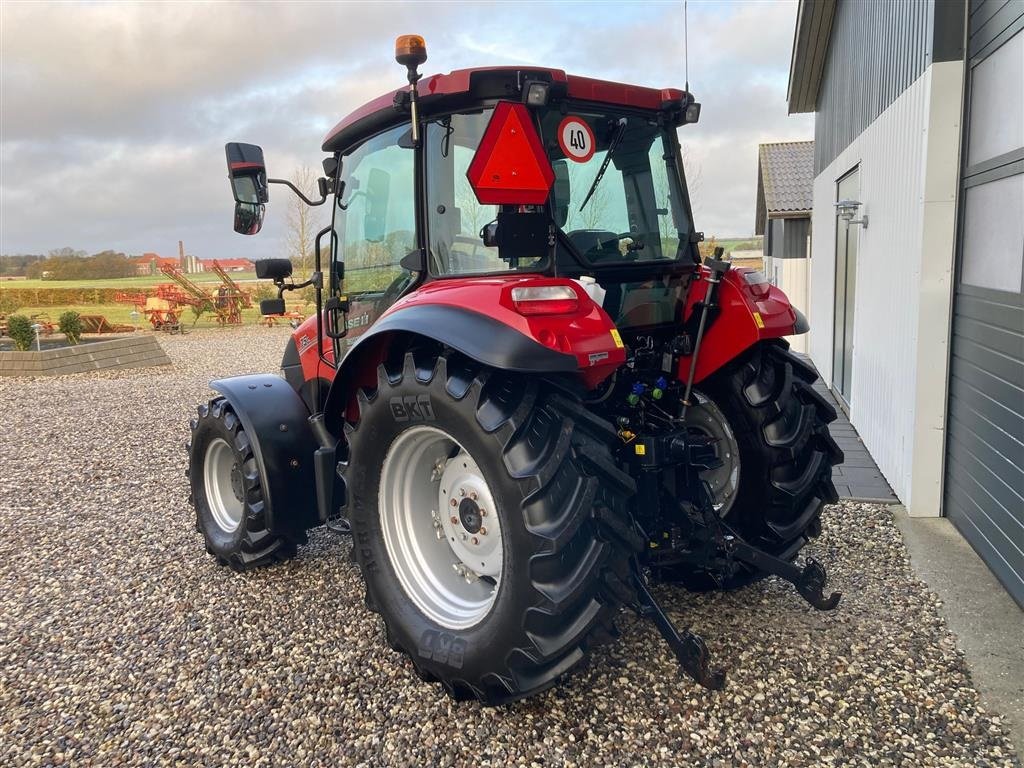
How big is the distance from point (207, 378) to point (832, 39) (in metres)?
10.9

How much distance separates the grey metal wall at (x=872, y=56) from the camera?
4539 mm

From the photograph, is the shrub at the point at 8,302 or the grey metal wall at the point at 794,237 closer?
the grey metal wall at the point at 794,237

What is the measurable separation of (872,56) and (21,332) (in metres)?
13.4

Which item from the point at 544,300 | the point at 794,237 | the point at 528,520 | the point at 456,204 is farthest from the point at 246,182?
the point at 794,237

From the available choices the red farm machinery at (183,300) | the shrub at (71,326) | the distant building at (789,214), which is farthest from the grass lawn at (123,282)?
the distant building at (789,214)

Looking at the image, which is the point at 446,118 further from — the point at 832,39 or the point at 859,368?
the point at 832,39

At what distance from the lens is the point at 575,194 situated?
117 inches

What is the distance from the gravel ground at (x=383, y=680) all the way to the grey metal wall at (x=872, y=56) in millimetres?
2978

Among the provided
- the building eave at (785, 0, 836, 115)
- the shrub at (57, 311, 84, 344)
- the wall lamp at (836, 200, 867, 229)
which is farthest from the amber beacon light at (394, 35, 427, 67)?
the shrub at (57, 311, 84, 344)

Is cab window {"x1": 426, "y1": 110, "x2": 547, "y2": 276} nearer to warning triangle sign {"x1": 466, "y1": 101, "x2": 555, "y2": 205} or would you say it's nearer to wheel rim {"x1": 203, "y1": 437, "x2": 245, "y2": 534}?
warning triangle sign {"x1": 466, "y1": 101, "x2": 555, "y2": 205}

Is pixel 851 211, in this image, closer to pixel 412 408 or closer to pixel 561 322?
pixel 561 322

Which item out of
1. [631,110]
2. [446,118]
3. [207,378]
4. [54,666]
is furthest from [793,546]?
[207,378]

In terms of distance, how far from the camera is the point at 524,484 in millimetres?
2396

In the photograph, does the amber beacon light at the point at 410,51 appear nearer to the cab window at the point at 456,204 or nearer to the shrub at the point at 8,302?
the cab window at the point at 456,204
